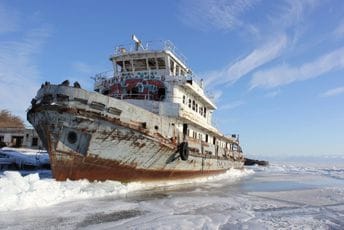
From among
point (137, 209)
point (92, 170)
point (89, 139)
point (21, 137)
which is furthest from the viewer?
point (21, 137)

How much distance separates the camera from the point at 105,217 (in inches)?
362

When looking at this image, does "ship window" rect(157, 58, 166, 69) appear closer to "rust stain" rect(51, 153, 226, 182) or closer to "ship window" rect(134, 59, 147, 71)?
"ship window" rect(134, 59, 147, 71)

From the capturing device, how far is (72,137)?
13969 millimetres

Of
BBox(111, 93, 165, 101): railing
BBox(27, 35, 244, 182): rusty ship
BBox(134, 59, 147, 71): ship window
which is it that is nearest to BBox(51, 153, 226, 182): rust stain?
BBox(27, 35, 244, 182): rusty ship

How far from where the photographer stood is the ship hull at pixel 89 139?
45.4 ft

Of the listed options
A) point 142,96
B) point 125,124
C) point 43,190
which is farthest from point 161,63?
point 43,190

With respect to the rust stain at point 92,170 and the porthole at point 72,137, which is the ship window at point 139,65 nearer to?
the rust stain at point 92,170

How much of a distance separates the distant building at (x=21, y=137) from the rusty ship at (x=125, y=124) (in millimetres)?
19635

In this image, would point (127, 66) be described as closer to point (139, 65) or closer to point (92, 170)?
point (139, 65)

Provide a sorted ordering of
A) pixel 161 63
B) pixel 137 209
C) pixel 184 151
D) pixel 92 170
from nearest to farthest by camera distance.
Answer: pixel 137 209, pixel 92 170, pixel 184 151, pixel 161 63

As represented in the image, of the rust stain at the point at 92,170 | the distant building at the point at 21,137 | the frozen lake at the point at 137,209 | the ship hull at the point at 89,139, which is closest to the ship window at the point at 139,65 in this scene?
the ship hull at the point at 89,139

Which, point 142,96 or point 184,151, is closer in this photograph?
point 184,151

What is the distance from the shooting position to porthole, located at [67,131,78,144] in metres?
13.9

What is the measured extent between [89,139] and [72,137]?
25.8 inches
